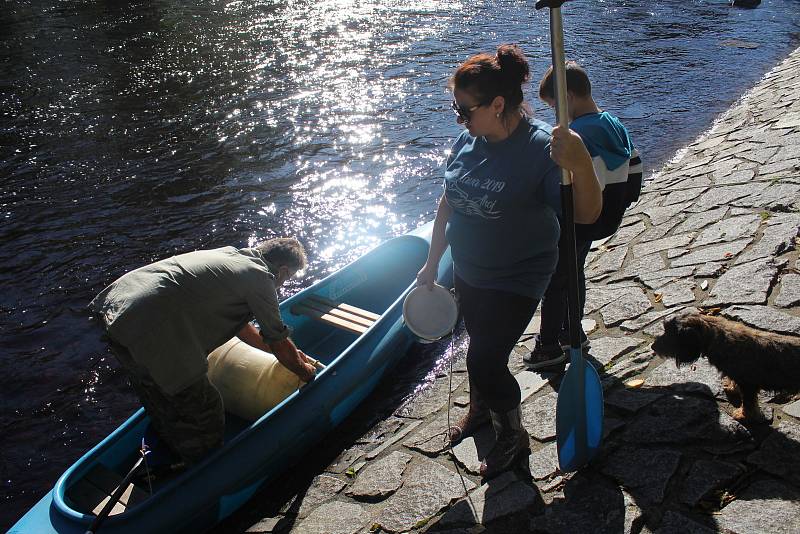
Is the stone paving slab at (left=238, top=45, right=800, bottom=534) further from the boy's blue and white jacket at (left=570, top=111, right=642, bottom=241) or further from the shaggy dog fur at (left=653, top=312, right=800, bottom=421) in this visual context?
the boy's blue and white jacket at (left=570, top=111, right=642, bottom=241)

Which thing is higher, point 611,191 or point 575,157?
point 575,157

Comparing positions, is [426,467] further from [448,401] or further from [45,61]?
[45,61]

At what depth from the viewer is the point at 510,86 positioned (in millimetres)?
3365

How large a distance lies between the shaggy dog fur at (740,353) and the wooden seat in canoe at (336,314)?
3107 mm

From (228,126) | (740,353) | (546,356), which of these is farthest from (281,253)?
(228,126)

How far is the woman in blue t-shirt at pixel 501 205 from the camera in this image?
3.29 m

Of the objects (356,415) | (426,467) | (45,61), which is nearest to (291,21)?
(45,61)

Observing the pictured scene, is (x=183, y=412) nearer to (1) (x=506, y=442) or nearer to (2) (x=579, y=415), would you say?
(1) (x=506, y=442)

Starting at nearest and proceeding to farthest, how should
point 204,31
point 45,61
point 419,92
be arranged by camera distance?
1. point 419,92
2. point 45,61
3. point 204,31

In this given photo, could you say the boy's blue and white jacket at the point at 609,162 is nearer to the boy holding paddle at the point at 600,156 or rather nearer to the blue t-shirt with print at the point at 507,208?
the boy holding paddle at the point at 600,156

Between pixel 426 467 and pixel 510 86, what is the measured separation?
2.76 metres

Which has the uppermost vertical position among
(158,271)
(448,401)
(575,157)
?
(575,157)

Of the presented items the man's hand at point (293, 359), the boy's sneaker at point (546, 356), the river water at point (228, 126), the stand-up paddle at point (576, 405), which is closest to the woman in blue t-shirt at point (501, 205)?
the stand-up paddle at point (576, 405)

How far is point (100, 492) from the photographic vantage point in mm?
4770
